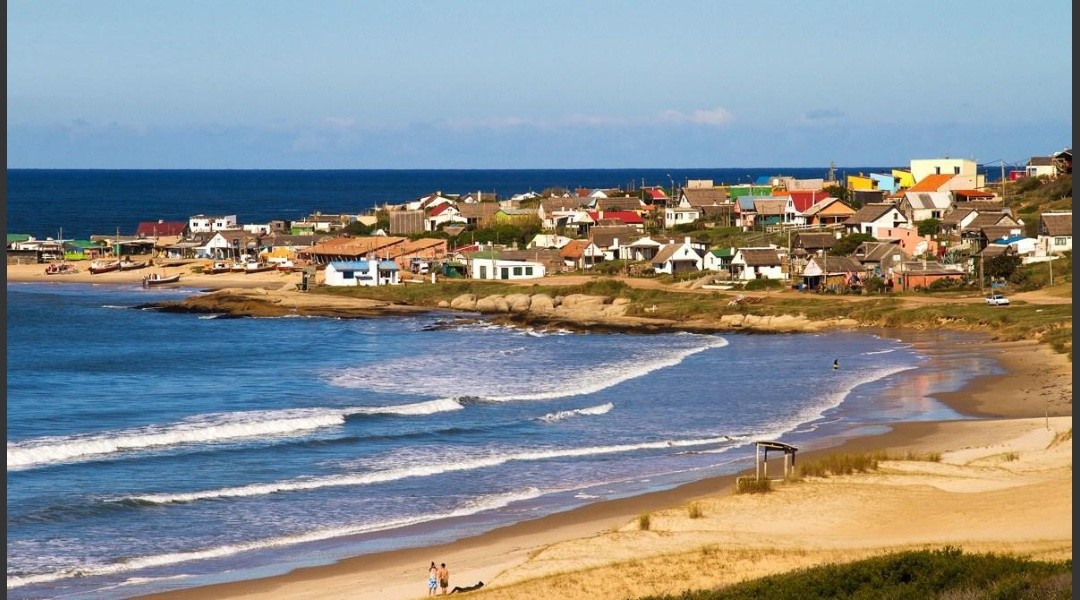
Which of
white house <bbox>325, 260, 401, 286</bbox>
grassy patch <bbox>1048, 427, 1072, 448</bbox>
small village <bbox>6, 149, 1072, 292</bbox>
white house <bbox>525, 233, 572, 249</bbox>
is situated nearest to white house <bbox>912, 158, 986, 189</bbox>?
small village <bbox>6, 149, 1072, 292</bbox>

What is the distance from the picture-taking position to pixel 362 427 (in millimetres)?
36156

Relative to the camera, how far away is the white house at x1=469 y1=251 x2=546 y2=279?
79438 mm

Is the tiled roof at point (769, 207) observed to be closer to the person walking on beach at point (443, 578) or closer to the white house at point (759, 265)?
the white house at point (759, 265)

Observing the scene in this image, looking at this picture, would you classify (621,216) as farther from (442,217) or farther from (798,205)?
(442,217)

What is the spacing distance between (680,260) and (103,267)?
41.8m

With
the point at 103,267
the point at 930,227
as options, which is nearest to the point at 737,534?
the point at 930,227

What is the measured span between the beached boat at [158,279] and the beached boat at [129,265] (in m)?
6.44

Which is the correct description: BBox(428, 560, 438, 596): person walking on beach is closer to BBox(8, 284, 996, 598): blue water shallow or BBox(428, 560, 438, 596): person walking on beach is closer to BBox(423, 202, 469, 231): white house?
BBox(8, 284, 996, 598): blue water shallow

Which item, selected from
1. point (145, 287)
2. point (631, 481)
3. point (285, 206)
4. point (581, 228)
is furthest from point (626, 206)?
point (285, 206)

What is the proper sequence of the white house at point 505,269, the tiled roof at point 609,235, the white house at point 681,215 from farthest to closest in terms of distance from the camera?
the white house at point 681,215 < the tiled roof at point 609,235 < the white house at point 505,269

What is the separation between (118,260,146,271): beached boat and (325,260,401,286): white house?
22.3 m

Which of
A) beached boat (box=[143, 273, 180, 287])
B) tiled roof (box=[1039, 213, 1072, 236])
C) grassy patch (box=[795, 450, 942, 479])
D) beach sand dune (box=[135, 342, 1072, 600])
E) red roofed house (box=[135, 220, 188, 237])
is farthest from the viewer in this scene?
red roofed house (box=[135, 220, 188, 237])

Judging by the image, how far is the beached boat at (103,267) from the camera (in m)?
95.1

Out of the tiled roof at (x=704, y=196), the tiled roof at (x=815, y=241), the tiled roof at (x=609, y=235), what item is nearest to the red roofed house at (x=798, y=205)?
the tiled roof at (x=704, y=196)
